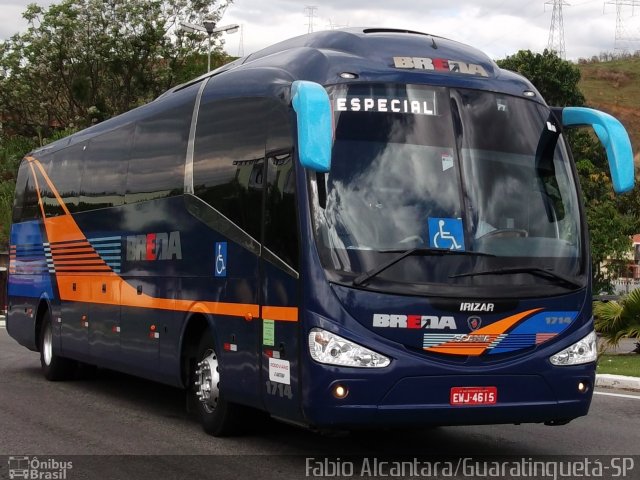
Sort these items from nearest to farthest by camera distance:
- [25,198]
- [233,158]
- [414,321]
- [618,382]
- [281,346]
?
[414,321] → [281,346] → [233,158] → [618,382] → [25,198]

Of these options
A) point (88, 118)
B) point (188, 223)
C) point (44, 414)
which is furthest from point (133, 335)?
point (88, 118)

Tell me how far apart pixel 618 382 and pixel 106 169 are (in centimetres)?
726

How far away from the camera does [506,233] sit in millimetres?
8500

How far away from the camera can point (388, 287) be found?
806cm

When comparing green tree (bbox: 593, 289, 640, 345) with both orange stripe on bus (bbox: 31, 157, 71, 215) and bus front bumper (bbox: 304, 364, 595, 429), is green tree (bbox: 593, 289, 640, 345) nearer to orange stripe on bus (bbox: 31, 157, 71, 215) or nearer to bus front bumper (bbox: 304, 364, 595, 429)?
orange stripe on bus (bbox: 31, 157, 71, 215)

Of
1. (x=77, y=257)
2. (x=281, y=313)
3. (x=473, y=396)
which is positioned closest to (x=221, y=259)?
(x=281, y=313)

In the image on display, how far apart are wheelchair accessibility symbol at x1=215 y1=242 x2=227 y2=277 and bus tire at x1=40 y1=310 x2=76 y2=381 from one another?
242 inches

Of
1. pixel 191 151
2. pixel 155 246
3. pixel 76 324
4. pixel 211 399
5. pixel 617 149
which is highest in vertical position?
pixel 191 151

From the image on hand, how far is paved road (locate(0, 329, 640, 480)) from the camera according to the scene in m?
8.63

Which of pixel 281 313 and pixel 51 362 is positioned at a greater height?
pixel 281 313

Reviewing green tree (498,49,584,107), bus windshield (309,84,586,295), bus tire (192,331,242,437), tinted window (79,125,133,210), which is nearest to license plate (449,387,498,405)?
bus windshield (309,84,586,295)

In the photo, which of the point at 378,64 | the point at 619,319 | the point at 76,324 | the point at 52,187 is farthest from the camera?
the point at 619,319

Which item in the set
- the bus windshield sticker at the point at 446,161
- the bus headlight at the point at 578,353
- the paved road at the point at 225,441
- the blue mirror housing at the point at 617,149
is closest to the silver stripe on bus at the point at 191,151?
the paved road at the point at 225,441

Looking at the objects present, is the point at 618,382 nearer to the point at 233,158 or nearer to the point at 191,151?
the point at 191,151
